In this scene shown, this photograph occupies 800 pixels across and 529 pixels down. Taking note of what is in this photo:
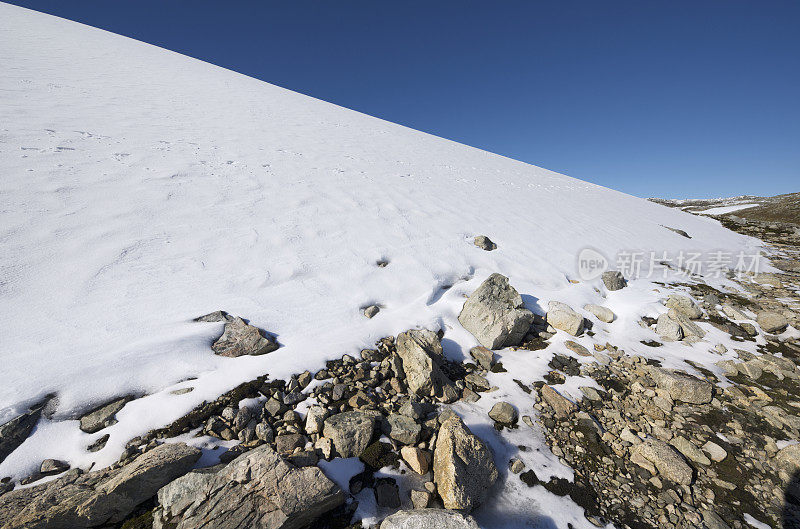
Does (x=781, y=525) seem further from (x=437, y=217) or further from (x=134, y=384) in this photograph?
(x=437, y=217)

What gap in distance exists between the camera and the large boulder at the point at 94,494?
2.14m

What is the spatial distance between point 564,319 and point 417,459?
13.7ft

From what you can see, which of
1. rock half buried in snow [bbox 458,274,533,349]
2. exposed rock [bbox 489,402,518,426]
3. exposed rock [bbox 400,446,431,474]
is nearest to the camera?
exposed rock [bbox 400,446,431,474]

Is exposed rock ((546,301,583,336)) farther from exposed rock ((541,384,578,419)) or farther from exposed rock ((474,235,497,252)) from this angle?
exposed rock ((474,235,497,252))

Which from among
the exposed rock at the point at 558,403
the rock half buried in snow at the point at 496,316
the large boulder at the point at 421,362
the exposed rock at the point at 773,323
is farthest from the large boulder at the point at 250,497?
the exposed rock at the point at 773,323

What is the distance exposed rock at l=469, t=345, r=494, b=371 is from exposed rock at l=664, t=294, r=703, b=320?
5.14 metres

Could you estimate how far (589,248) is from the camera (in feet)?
32.0

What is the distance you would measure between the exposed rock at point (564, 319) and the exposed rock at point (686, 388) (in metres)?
1.36

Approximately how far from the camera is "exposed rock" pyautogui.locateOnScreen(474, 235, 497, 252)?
8086 millimetres

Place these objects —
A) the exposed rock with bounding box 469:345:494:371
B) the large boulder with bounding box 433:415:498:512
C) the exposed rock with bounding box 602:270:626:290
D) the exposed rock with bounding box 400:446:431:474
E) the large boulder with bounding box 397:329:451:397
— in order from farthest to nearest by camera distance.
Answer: the exposed rock with bounding box 602:270:626:290 → the exposed rock with bounding box 469:345:494:371 → the large boulder with bounding box 397:329:451:397 → the exposed rock with bounding box 400:446:431:474 → the large boulder with bounding box 433:415:498:512

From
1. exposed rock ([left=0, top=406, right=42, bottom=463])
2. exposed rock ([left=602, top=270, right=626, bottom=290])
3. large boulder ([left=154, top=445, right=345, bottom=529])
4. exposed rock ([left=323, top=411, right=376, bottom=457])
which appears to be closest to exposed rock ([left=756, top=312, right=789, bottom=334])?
exposed rock ([left=602, top=270, right=626, bottom=290])

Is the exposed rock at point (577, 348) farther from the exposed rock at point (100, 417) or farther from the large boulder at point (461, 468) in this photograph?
the exposed rock at point (100, 417)

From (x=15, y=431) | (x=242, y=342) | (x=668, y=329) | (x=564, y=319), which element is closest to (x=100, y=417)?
(x=15, y=431)

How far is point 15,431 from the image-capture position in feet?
9.19
